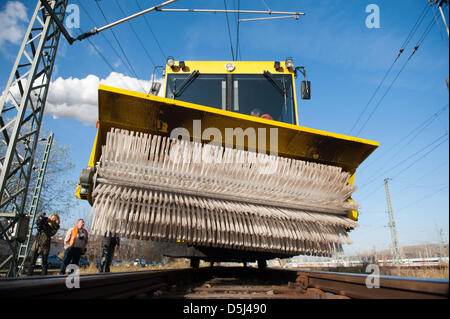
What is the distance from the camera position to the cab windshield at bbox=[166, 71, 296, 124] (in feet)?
12.2

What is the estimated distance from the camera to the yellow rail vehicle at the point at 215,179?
177cm

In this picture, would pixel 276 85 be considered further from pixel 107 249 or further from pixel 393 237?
pixel 393 237

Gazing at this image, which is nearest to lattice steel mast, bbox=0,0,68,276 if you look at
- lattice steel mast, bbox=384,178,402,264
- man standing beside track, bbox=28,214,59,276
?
man standing beside track, bbox=28,214,59,276

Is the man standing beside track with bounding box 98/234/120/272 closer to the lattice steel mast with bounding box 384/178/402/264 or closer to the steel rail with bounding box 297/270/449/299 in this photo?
the steel rail with bounding box 297/270/449/299

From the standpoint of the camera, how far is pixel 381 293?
1.31m

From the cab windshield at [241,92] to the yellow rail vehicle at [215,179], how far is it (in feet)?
4.14

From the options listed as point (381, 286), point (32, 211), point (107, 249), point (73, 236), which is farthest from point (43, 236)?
point (381, 286)

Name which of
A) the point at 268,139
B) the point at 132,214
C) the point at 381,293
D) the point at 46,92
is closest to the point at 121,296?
the point at 132,214

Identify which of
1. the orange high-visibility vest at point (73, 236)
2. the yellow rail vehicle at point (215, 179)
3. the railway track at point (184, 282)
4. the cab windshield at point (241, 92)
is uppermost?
the cab windshield at point (241, 92)

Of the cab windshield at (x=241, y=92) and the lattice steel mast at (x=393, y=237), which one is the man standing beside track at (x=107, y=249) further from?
the lattice steel mast at (x=393, y=237)

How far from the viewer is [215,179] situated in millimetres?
1990

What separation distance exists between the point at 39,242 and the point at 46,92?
3651 mm

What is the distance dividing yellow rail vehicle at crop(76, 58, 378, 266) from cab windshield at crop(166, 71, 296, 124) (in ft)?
4.14

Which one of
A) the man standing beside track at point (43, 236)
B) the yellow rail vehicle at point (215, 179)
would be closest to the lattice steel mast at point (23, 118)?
the man standing beside track at point (43, 236)
